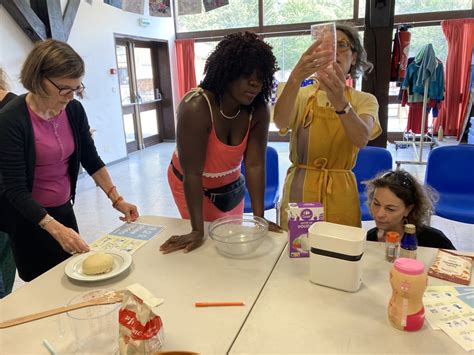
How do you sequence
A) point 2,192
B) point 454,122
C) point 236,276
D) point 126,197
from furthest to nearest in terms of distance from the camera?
point 454,122, point 126,197, point 2,192, point 236,276

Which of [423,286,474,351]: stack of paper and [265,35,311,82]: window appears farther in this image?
[265,35,311,82]: window

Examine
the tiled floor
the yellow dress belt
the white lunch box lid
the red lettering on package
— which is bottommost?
the tiled floor

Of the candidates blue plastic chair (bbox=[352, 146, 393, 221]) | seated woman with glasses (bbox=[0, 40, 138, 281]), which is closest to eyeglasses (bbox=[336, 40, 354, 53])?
seated woman with glasses (bbox=[0, 40, 138, 281])

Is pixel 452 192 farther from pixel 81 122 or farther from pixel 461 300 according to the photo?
pixel 81 122

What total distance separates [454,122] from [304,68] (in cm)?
610

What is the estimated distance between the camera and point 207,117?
142 centimetres

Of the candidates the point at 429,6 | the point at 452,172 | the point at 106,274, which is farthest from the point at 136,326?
the point at 429,6

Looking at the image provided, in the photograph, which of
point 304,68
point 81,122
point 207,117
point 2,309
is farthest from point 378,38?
point 2,309

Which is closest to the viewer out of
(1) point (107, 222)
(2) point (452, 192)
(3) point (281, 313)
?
(3) point (281, 313)

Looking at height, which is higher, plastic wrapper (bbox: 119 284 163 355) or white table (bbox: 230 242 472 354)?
plastic wrapper (bbox: 119 284 163 355)

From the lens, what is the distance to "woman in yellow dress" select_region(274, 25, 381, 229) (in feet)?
4.94

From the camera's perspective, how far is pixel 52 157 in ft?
4.90

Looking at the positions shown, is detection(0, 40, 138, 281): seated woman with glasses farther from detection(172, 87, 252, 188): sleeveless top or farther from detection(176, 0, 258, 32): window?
detection(176, 0, 258, 32): window

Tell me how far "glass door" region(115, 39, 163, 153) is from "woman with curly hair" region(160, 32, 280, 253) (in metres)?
5.05
